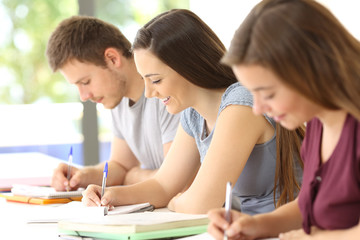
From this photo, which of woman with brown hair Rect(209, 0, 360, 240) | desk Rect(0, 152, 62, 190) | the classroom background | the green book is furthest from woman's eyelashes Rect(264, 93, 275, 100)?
the classroom background

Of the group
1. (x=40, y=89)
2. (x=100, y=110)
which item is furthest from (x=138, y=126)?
(x=40, y=89)

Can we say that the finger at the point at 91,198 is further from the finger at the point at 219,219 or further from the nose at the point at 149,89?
the finger at the point at 219,219

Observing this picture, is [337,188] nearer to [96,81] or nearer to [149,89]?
[149,89]

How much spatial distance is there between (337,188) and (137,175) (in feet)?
4.99

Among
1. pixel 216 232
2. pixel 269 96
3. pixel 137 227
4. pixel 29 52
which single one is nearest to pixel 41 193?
pixel 137 227

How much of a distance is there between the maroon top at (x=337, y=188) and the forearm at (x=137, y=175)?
4.37ft

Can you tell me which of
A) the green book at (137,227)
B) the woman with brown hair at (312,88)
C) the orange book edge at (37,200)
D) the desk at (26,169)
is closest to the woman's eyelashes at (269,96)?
the woman with brown hair at (312,88)

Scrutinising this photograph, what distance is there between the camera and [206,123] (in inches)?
79.1

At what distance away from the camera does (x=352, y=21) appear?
3393 millimetres

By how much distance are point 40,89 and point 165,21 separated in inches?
216

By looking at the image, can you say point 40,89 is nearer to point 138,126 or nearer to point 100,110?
point 100,110

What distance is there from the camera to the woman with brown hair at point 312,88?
3.53 ft

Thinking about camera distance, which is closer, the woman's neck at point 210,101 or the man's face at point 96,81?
the woman's neck at point 210,101

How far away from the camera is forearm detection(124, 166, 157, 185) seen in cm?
253
